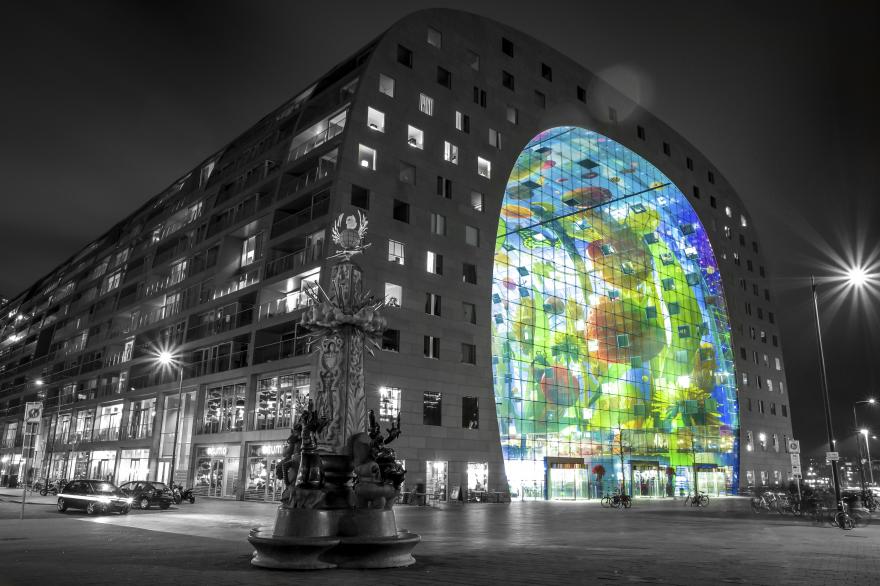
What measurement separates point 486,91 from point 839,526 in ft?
131

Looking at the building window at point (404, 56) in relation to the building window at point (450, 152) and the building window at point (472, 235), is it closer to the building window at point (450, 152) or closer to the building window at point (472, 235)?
the building window at point (450, 152)

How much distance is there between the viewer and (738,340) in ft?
269

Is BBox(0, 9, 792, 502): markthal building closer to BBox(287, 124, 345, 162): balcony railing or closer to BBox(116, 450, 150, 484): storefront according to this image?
BBox(287, 124, 345, 162): balcony railing

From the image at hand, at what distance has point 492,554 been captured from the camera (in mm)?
16234

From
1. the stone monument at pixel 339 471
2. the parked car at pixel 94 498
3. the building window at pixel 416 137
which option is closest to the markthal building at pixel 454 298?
the building window at pixel 416 137

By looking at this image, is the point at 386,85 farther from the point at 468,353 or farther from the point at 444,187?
the point at 468,353

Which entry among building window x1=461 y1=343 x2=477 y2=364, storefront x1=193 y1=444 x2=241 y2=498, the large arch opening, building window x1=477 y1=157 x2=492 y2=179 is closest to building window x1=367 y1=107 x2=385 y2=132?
building window x1=477 y1=157 x2=492 y2=179

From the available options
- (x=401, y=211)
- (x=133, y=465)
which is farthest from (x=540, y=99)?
(x=133, y=465)

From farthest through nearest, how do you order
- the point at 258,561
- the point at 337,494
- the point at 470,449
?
the point at 470,449 → the point at 337,494 → the point at 258,561

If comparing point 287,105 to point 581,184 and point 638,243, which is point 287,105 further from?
point 638,243

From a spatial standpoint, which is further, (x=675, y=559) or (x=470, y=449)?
(x=470, y=449)

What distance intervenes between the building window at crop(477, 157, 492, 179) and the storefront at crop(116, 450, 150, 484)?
38.6 metres

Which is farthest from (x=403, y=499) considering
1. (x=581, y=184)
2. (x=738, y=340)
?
(x=738, y=340)

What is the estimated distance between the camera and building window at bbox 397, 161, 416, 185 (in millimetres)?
47203
